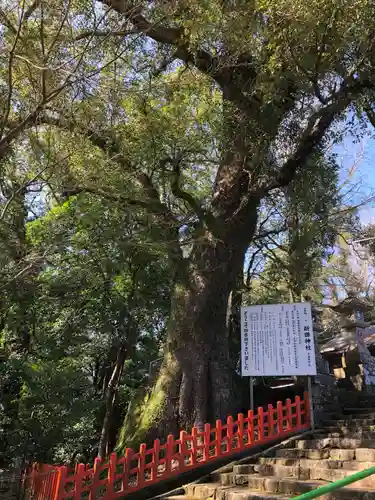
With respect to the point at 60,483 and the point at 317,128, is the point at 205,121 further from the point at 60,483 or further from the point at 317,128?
the point at 60,483

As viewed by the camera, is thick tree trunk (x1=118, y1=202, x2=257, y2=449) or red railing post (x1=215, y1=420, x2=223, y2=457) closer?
red railing post (x1=215, y1=420, x2=223, y2=457)

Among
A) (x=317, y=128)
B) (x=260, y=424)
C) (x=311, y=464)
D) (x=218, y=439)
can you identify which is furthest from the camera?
(x=317, y=128)

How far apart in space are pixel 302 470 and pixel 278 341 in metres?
2.44

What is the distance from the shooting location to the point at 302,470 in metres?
5.58

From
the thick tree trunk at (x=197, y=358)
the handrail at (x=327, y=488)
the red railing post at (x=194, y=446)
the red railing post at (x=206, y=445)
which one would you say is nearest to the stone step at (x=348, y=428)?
the thick tree trunk at (x=197, y=358)

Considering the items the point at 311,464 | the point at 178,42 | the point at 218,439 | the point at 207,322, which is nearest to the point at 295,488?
the point at 311,464

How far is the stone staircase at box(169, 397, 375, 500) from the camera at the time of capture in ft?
16.3

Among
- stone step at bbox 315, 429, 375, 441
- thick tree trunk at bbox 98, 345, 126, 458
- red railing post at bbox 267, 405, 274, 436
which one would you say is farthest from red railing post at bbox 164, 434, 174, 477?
thick tree trunk at bbox 98, 345, 126, 458

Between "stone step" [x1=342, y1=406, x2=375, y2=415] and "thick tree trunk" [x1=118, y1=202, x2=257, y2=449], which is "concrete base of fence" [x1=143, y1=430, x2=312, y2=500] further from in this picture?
"stone step" [x1=342, y1=406, x2=375, y2=415]

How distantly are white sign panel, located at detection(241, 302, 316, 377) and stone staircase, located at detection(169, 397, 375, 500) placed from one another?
1.11 metres

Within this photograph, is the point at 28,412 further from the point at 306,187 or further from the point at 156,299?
the point at 306,187

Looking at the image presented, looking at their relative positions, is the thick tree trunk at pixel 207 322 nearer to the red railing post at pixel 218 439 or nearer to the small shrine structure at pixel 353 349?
the red railing post at pixel 218 439

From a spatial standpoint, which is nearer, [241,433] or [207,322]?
[241,433]

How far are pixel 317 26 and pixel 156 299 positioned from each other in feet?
22.1
